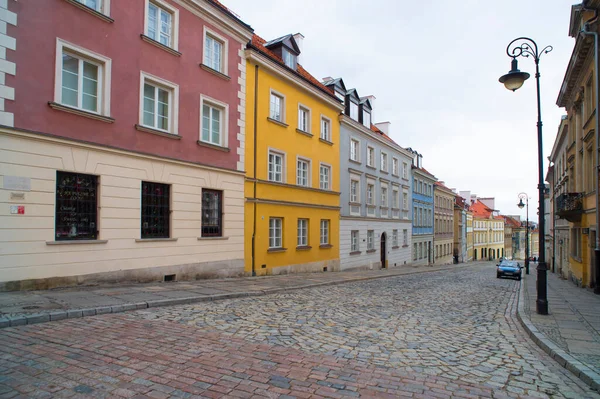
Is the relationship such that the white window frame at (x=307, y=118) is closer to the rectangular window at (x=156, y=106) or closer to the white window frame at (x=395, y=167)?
the rectangular window at (x=156, y=106)

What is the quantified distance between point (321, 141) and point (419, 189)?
21637mm

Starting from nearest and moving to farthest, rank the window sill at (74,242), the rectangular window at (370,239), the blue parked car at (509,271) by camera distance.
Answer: the window sill at (74,242), the blue parked car at (509,271), the rectangular window at (370,239)

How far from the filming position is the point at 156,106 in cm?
1359

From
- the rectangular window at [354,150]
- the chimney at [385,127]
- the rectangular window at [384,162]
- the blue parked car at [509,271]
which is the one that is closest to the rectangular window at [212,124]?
the rectangular window at [354,150]

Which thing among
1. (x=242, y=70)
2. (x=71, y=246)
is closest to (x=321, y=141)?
(x=242, y=70)

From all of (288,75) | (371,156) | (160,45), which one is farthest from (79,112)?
(371,156)

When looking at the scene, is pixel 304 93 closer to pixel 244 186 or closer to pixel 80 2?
pixel 244 186

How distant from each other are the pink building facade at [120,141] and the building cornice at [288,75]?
1.96 feet

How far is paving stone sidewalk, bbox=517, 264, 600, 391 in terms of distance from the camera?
570cm

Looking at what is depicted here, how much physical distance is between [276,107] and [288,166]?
2.94 m

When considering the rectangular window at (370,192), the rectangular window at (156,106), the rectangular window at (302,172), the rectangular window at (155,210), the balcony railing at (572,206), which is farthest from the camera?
the rectangular window at (370,192)

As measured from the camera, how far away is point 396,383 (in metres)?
4.92

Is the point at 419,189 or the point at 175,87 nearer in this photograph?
the point at 175,87

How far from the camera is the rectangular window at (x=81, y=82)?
36.0 ft
